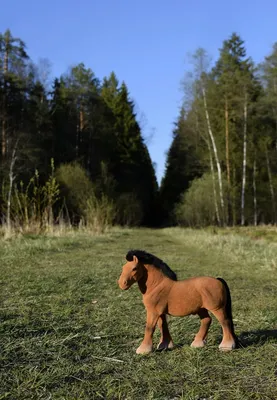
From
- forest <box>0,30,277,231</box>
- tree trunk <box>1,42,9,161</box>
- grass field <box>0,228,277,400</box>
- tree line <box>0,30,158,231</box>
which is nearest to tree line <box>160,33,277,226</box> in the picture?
forest <box>0,30,277,231</box>

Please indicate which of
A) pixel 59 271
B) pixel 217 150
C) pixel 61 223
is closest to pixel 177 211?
pixel 217 150

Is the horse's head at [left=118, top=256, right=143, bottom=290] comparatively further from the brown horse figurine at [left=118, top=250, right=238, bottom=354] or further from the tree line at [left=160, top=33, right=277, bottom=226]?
the tree line at [left=160, top=33, right=277, bottom=226]

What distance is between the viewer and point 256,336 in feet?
8.88

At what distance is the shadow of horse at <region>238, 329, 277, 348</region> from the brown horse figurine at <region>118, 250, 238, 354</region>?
0.77 feet

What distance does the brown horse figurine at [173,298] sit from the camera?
2.25 metres

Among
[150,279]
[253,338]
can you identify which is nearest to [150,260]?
[150,279]

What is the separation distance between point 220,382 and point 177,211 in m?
26.6

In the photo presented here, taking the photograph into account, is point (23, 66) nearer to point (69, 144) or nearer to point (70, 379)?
point (69, 144)

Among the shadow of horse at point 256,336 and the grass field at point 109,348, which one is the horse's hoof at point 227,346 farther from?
the shadow of horse at point 256,336

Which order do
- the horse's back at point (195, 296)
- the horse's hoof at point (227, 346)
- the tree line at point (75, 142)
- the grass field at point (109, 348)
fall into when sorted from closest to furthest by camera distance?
1. the grass field at point (109, 348)
2. the horse's back at point (195, 296)
3. the horse's hoof at point (227, 346)
4. the tree line at point (75, 142)

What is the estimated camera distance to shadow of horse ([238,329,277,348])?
2.56 meters

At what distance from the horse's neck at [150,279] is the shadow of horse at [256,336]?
72cm

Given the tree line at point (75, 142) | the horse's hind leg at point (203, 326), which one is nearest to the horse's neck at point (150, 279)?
the horse's hind leg at point (203, 326)

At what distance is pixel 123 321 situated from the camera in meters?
3.11
